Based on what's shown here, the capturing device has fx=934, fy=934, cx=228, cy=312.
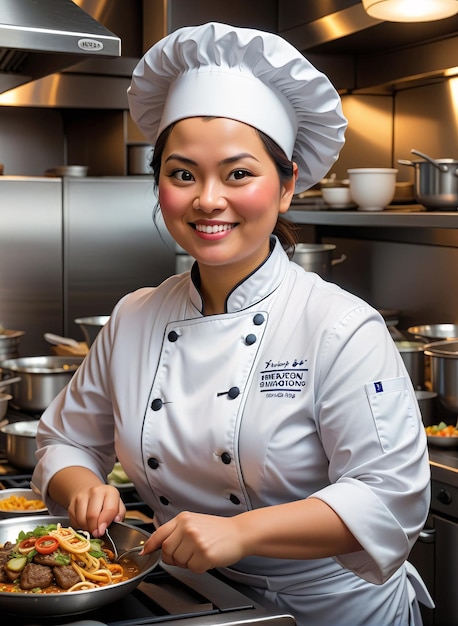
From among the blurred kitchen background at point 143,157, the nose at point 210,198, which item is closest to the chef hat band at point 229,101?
the nose at point 210,198

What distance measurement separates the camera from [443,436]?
257cm

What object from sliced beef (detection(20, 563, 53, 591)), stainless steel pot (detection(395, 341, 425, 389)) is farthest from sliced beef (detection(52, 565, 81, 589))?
stainless steel pot (detection(395, 341, 425, 389))

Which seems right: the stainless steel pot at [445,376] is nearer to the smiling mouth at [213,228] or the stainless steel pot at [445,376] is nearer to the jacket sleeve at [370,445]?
the jacket sleeve at [370,445]

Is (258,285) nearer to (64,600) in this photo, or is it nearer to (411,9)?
(64,600)

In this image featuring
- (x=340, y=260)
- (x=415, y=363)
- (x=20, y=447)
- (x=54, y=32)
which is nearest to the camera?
(x=54, y=32)

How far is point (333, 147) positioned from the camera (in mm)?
1688

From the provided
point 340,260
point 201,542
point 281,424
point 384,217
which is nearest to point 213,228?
point 281,424

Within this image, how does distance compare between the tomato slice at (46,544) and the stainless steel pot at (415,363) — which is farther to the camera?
the stainless steel pot at (415,363)

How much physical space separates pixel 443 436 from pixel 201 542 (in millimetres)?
1415

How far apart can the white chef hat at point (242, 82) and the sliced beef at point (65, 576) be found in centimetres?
72

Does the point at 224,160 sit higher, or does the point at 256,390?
the point at 224,160

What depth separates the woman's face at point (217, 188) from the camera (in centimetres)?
147

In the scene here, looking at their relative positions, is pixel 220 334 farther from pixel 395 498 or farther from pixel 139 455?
pixel 395 498

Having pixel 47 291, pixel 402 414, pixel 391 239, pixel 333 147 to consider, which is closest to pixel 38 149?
A: pixel 47 291
